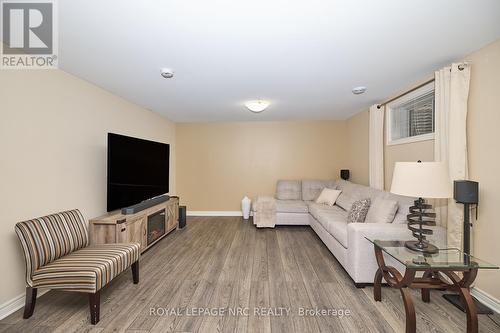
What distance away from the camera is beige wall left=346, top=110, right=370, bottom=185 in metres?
4.50

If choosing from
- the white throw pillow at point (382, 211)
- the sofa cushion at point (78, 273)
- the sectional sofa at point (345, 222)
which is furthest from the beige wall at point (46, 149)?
the white throw pillow at point (382, 211)

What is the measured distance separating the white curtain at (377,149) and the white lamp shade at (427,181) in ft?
6.31

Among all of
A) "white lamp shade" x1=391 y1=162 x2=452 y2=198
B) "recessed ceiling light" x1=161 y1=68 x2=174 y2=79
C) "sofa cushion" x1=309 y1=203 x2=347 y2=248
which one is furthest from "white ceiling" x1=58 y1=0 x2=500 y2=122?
"sofa cushion" x1=309 y1=203 x2=347 y2=248

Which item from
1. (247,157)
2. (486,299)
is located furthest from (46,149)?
(486,299)

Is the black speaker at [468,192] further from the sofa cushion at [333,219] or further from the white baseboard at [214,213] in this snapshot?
the white baseboard at [214,213]

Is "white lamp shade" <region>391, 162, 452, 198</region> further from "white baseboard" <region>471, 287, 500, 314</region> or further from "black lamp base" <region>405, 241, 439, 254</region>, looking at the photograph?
"white baseboard" <region>471, 287, 500, 314</region>

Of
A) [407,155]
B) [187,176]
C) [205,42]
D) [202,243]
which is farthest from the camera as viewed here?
[187,176]

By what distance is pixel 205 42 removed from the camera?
198cm

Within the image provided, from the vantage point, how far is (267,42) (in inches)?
78.0

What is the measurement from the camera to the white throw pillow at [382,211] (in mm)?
2695

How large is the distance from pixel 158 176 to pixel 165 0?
3.13 meters

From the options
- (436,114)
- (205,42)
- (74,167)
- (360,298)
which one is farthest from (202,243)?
(436,114)

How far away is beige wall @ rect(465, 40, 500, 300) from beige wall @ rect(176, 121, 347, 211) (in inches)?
134

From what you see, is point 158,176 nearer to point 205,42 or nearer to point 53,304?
point 53,304
